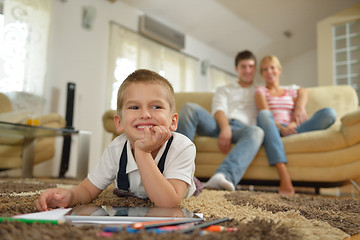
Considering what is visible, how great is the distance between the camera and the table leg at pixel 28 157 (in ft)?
7.08

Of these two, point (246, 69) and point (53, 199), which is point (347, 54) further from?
point (53, 199)

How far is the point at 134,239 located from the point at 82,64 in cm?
309

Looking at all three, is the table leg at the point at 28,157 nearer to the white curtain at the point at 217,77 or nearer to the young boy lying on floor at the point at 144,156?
the young boy lying on floor at the point at 144,156

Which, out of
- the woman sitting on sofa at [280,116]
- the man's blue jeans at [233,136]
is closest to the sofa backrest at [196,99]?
the woman sitting on sofa at [280,116]

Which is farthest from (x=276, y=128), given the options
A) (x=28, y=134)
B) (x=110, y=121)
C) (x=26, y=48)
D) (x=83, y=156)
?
(x=26, y=48)

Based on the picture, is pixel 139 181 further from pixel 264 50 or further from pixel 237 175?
pixel 264 50

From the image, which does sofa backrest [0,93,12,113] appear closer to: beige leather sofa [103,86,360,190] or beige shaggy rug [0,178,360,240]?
beige leather sofa [103,86,360,190]

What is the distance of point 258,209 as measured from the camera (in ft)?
2.31

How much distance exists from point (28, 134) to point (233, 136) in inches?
58.8

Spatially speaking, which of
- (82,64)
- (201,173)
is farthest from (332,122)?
(82,64)

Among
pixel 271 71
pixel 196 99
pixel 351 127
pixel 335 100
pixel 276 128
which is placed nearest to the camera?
pixel 351 127

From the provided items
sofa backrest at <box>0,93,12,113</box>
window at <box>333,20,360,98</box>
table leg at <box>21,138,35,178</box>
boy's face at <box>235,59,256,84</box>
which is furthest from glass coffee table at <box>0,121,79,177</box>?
window at <box>333,20,360,98</box>

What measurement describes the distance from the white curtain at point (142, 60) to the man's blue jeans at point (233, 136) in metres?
1.41

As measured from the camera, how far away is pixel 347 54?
3758 millimetres
